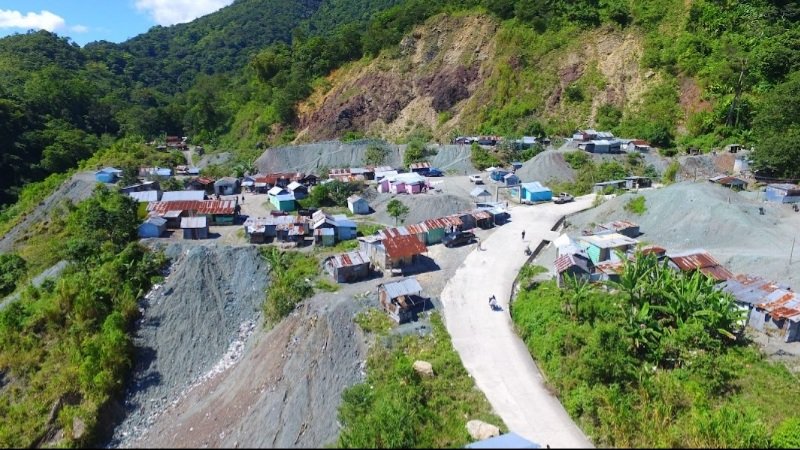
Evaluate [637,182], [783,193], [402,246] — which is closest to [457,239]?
[402,246]

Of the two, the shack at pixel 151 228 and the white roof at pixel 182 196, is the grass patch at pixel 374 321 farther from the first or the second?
the white roof at pixel 182 196

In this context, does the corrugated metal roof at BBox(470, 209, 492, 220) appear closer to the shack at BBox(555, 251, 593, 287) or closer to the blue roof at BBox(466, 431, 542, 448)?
the shack at BBox(555, 251, 593, 287)

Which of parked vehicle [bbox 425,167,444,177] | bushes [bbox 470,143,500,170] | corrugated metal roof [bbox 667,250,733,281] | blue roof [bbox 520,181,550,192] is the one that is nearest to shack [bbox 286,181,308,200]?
parked vehicle [bbox 425,167,444,177]

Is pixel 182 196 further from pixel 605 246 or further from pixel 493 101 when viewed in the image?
pixel 493 101

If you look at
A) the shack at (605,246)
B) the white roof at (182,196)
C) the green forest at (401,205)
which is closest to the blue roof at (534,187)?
the green forest at (401,205)

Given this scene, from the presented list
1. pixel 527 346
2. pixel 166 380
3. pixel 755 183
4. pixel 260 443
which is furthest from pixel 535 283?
pixel 755 183

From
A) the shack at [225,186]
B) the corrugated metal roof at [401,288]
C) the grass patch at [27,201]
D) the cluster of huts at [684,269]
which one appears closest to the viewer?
the cluster of huts at [684,269]

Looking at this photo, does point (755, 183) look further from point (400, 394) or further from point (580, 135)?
point (400, 394)
